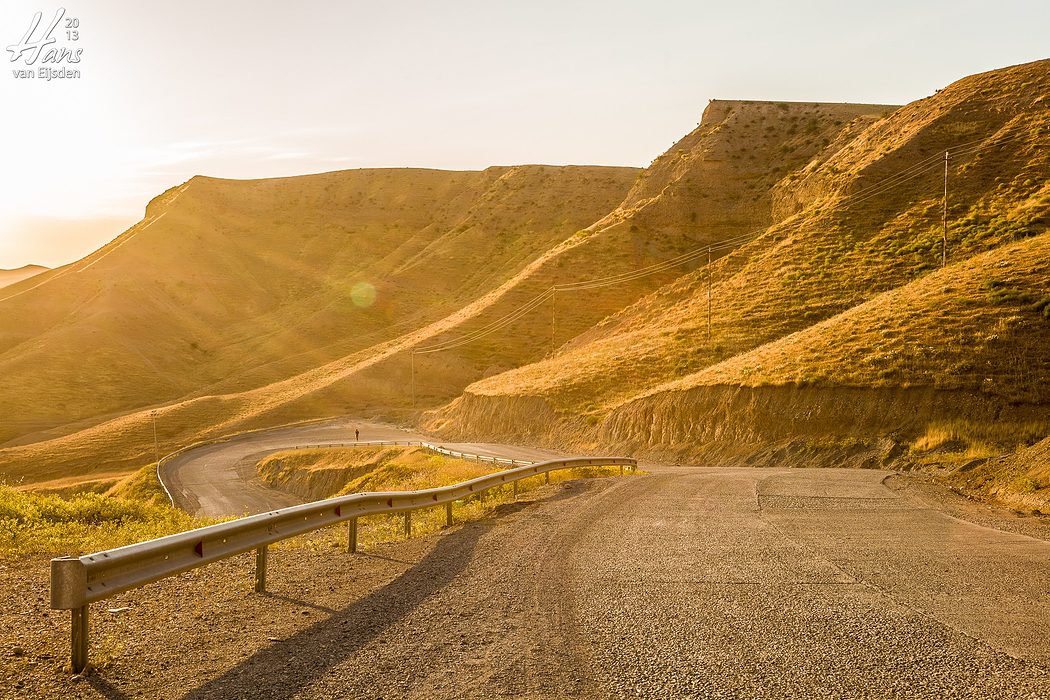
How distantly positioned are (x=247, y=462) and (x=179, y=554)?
50.4 metres

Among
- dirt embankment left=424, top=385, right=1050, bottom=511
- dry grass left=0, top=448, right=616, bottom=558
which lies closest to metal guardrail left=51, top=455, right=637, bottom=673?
dry grass left=0, top=448, right=616, bottom=558

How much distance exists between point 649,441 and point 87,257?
437 feet

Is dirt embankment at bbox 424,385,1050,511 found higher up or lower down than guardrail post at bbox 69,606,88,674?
lower down

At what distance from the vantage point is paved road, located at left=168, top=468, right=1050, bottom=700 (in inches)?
210

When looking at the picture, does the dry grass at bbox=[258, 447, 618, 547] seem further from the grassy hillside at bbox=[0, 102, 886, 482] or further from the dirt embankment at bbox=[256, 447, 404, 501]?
the grassy hillside at bbox=[0, 102, 886, 482]

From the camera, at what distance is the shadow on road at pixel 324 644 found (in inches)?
210

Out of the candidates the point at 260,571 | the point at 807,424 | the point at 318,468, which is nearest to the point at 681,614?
the point at 260,571

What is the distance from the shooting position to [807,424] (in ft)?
110

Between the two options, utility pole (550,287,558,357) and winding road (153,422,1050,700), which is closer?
winding road (153,422,1050,700)

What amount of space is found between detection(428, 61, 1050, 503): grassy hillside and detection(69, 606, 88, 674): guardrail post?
1258 inches

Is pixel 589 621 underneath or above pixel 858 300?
underneath

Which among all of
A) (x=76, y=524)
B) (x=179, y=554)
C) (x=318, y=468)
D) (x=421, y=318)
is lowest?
Result: (x=318, y=468)

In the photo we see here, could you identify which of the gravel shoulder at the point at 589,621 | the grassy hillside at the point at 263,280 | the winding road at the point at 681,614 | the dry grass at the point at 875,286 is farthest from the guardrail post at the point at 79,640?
the grassy hillside at the point at 263,280

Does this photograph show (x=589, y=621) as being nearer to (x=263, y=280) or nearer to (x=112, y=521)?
(x=112, y=521)
